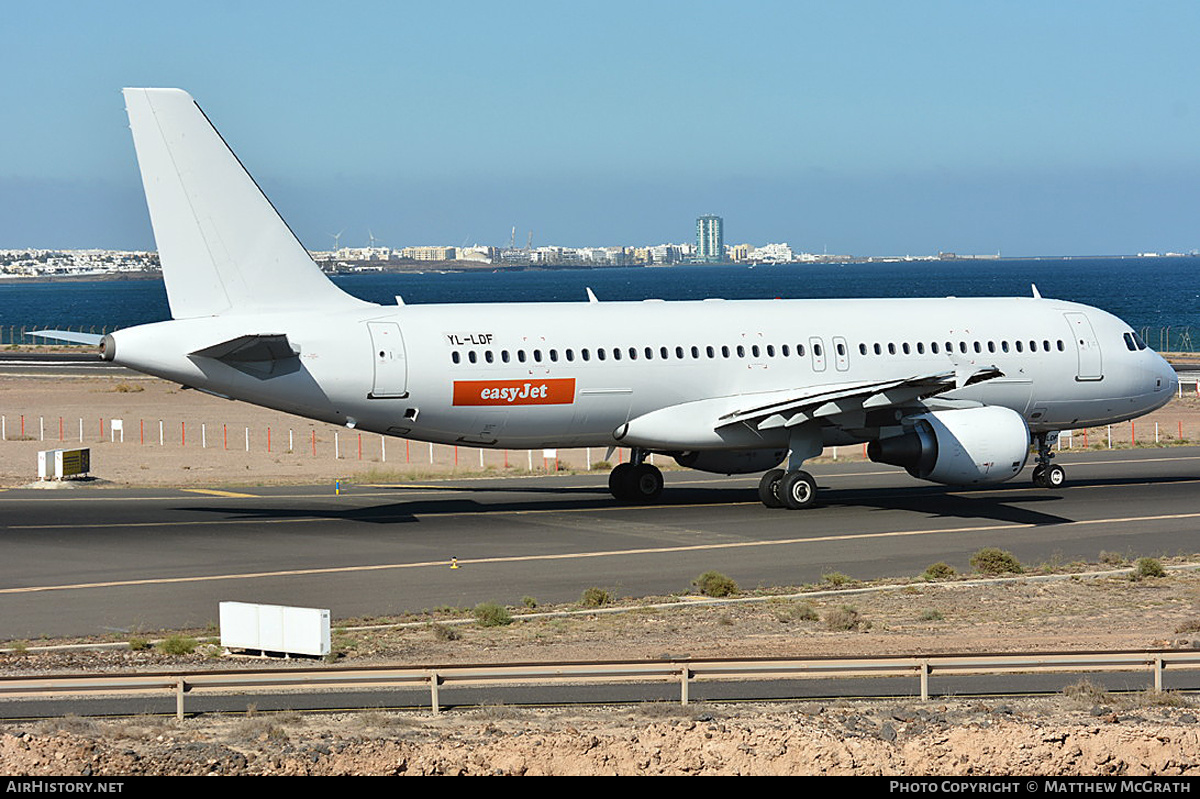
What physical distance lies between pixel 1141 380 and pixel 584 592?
72.7 ft

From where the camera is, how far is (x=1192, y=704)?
19453 millimetres

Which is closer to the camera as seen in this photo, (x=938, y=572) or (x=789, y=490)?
(x=938, y=572)

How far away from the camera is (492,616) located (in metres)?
26.2

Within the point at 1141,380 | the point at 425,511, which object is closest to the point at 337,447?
the point at 425,511

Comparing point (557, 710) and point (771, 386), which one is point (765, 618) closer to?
point (557, 710)

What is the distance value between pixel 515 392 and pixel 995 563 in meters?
11.8

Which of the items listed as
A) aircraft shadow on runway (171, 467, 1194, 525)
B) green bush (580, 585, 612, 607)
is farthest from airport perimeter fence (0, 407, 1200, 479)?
green bush (580, 585, 612, 607)

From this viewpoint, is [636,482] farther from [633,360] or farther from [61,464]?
[61,464]

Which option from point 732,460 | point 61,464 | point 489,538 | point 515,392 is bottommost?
point 489,538

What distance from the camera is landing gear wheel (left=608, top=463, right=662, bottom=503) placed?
42.0 metres

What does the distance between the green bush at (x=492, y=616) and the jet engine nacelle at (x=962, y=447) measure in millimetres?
15358

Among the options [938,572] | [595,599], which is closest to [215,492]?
[595,599]

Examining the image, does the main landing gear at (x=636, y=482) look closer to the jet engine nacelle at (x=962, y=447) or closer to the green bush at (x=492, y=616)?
the jet engine nacelle at (x=962, y=447)

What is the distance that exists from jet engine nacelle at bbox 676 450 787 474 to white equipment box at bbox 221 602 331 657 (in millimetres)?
19285
